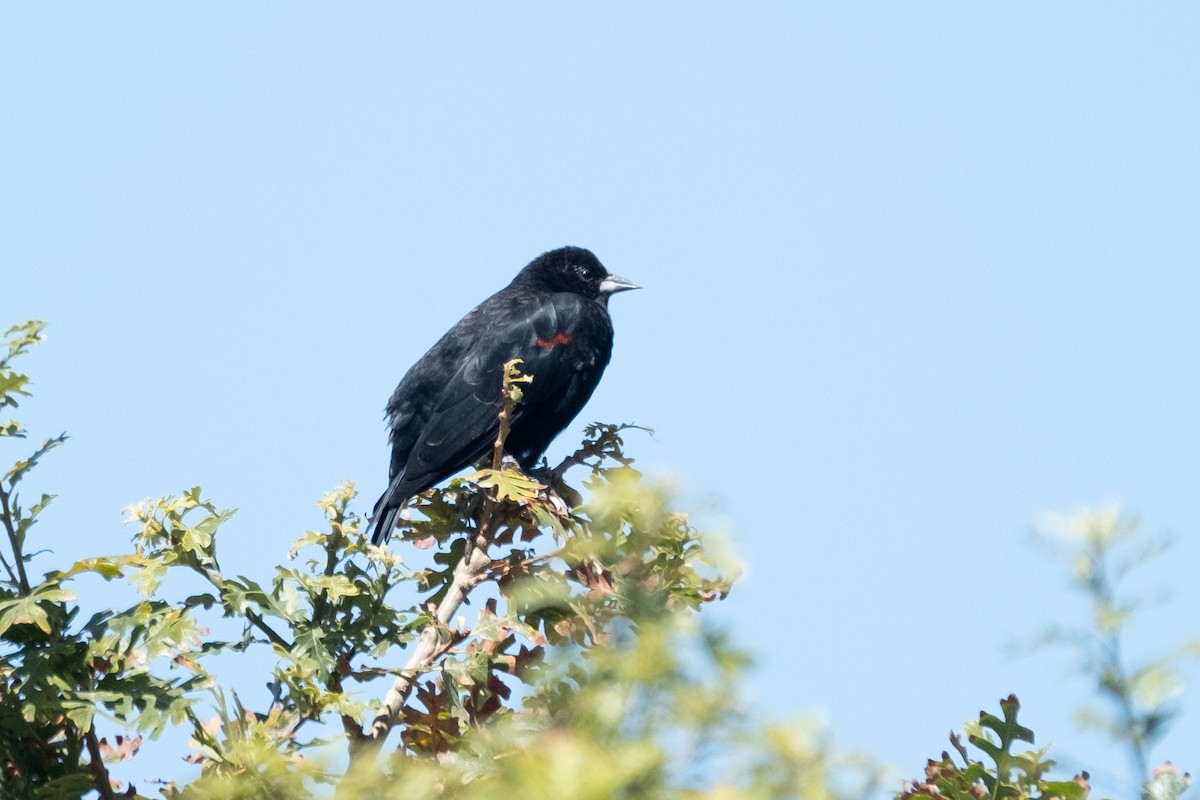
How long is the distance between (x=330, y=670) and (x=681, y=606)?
0.72 m

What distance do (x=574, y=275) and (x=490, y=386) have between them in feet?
4.61

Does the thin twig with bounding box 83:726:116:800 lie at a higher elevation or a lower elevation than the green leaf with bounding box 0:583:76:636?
lower

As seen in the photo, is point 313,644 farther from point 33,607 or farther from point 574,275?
point 574,275

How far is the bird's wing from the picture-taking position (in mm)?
6281

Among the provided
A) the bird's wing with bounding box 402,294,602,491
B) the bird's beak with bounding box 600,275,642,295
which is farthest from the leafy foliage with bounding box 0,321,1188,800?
the bird's beak with bounding box 600,275,642,295

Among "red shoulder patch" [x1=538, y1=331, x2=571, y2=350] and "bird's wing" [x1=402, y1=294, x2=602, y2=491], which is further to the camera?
"red shoulder patch" [x1=538, y1=331, x2=571, y2=350]

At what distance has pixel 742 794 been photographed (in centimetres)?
101

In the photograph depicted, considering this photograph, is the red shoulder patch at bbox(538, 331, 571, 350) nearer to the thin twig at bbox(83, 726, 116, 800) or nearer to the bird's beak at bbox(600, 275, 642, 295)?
the bird's beak at bbox(600, 275, 642, 295)

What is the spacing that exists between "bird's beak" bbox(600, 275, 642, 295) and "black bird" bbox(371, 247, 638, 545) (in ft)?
1.31

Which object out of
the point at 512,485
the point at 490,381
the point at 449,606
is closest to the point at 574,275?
the point at 490,381

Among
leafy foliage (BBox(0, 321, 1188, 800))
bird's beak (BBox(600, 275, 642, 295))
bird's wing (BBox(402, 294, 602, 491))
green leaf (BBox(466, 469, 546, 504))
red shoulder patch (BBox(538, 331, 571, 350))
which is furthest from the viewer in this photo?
bird's beak (BBox(600, 275, 642, 295))

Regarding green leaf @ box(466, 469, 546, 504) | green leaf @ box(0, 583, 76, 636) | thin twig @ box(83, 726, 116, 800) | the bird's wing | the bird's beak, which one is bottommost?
thin twig @ box(83, 726, 116, 800)

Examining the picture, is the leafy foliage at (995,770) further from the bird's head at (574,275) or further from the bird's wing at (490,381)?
the bird's head at (574,275)

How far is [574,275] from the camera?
7.80 m
